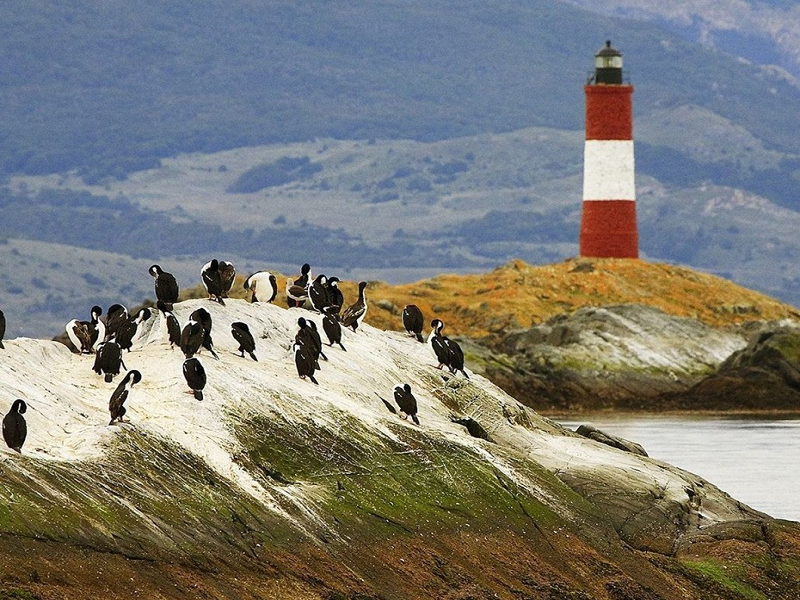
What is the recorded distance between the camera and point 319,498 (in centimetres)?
2688

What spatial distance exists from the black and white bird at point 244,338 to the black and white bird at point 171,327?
0.81m

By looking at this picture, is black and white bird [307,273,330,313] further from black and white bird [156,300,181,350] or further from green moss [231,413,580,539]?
green moss [231,413,580,539]

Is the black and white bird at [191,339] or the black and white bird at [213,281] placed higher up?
the black and white bird at [213,281]

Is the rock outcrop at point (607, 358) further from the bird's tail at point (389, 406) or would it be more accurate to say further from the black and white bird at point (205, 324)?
the black and white bird at point (205, 324)

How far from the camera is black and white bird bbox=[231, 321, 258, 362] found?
31297mm

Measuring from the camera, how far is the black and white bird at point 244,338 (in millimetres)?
31297

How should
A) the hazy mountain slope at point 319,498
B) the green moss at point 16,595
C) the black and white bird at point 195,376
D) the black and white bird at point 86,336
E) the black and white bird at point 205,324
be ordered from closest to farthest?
the green moss at point 16,595, the hazy mountain slope at point 319,498, the black and white bird at point 195,376, the black and white bird at point 205,324, the black and white bird at point 86,336

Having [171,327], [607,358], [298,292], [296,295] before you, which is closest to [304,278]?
[298,292]

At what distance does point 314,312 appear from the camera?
35.5 m

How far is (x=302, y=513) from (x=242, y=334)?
5.50 m

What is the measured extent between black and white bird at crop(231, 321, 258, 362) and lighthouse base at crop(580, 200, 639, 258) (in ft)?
162

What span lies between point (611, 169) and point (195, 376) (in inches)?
2073

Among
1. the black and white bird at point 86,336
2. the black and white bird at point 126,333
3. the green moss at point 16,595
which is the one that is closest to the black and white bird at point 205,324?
the black and white bird at point 126,333

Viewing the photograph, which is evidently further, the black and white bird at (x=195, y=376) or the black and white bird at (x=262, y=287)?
the black and white bird at (x=262, y=287)
